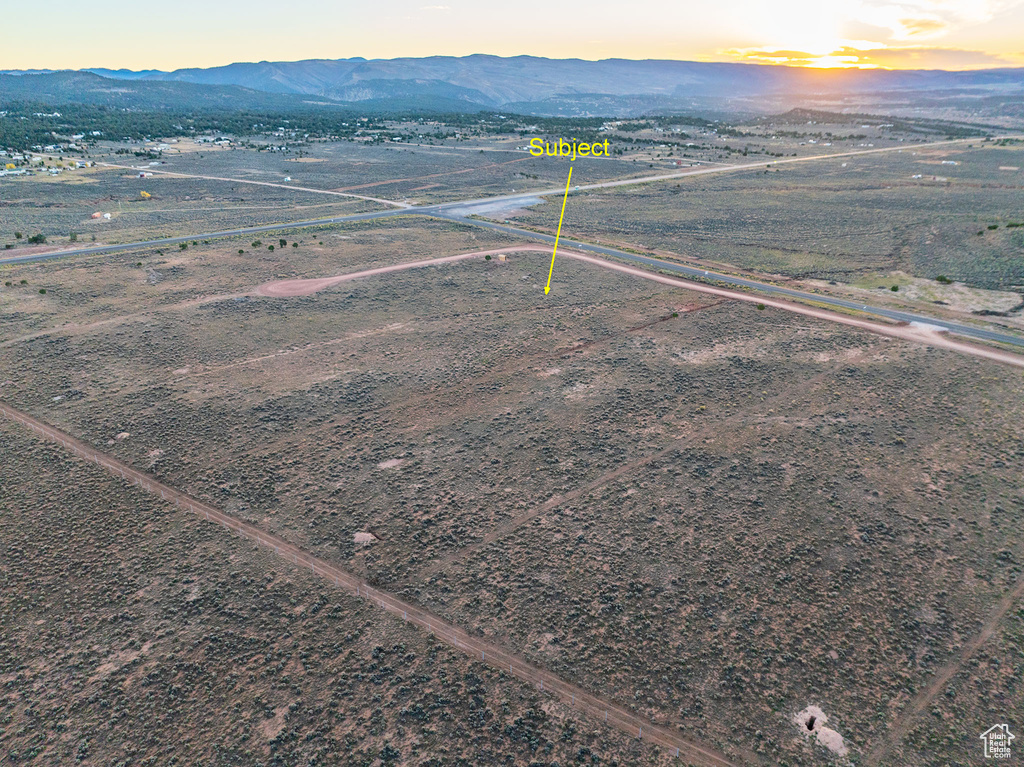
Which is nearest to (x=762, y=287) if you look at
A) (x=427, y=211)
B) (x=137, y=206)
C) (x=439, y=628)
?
(x=439, y=628)

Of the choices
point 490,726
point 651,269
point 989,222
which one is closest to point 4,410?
point 490,726

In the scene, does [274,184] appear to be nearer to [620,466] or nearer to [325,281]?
[325,281]

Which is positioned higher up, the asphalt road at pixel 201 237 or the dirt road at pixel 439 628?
the asphalt road at pixel 201 237

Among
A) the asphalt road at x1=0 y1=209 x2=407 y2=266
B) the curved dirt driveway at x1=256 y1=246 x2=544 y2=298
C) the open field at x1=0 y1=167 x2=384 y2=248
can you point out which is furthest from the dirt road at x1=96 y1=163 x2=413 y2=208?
the curved dirt driveway at x1=256 y1=246 x2=544 y2=298

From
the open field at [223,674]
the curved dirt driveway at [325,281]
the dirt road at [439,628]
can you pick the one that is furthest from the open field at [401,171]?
the open field at [223,674]

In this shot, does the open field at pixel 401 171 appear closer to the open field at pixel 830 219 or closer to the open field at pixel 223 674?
the open field at pixel 830 219

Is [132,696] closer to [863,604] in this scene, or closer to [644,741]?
[644,741]

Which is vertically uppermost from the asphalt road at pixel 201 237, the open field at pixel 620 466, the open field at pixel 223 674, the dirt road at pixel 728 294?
the asphalt road at pixel 201 237
